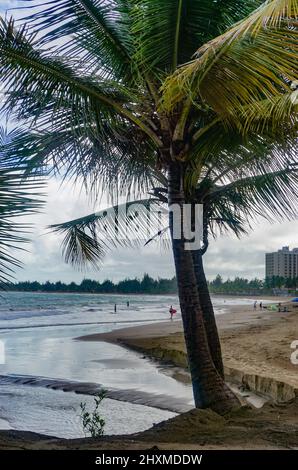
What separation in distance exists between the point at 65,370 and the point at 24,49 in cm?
1100

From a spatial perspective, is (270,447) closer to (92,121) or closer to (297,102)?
(297,102)

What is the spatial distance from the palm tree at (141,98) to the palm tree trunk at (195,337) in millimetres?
12

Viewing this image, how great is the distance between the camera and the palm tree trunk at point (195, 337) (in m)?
6.34

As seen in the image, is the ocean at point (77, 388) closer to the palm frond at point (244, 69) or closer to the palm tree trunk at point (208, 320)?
the palm tree trunk at point (208, 320)

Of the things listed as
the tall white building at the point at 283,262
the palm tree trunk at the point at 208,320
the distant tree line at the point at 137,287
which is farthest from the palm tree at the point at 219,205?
the distant tree line at the point at 137,287

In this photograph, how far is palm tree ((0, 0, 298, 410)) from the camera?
5.49 m

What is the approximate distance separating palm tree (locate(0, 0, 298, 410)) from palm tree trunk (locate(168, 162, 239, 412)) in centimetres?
1

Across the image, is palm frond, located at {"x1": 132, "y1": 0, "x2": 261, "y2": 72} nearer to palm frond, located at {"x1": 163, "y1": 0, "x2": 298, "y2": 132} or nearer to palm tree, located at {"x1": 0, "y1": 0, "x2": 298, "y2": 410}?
palm tree, located at {"x1": 0, "y1": 0, "x2": 298, "y2": 410}

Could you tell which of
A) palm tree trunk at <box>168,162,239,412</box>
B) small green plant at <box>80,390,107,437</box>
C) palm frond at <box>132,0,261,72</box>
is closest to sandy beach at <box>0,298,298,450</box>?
palm tree trunk at <box>168,162,239,412</box>

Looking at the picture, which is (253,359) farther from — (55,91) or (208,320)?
(55,91)

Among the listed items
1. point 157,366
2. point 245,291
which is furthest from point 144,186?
point 245,291

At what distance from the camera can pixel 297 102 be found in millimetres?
4137

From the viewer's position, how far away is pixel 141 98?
6.41 metres

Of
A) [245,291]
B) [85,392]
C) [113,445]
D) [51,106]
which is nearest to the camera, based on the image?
[113,445]
